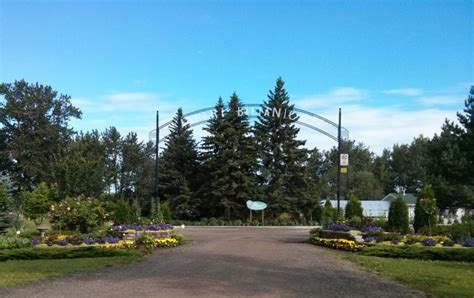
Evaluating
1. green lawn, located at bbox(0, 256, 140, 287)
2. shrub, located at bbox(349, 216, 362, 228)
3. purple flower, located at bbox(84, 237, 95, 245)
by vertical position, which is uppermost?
shrub, located at bbox(349, 216, 362, 228)

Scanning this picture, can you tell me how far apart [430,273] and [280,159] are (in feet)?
122

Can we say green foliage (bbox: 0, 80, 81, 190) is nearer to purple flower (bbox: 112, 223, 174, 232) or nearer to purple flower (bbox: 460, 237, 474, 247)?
purple flower (bbox: 112, 223, 174, 232)

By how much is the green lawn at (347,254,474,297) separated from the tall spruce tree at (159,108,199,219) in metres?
33.3

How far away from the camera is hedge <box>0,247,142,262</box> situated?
1545 cm

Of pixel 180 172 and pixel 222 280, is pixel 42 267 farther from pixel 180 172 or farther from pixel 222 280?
pixel 180 172

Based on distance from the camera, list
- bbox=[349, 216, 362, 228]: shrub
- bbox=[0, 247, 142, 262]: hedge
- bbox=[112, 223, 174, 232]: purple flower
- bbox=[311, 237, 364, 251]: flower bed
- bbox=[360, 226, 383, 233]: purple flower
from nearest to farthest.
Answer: bbox=[0, 247, 142, 262]: hedge, bbox=[311, 237, 364, 251]: flower bed, bbox=[360, 226, 383, 233]: purple flower, bbox=[112, 223, 174, 232]: purple flower, bbox=[349, 216, 362, 228]: shrub

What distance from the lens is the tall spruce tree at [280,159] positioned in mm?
47125

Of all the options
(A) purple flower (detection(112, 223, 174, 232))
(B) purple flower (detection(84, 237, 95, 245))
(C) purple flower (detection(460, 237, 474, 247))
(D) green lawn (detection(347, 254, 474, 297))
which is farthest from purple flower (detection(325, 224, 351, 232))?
(B) purple flower (detection(84, 237, 95, 245))

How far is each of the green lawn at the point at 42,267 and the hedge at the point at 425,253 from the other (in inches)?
294

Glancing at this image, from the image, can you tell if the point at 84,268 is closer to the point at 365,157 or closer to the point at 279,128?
the point at 279,128

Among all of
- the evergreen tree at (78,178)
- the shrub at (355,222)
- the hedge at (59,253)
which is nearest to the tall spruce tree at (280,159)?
the evergreen tree at (78,178)

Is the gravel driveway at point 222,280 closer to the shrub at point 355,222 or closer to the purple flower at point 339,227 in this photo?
the purple flower at point 339,227

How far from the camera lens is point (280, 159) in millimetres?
48656

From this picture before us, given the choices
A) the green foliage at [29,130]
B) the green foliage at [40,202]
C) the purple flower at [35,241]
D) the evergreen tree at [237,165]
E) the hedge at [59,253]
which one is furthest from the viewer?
the green foliage at [29,130]
